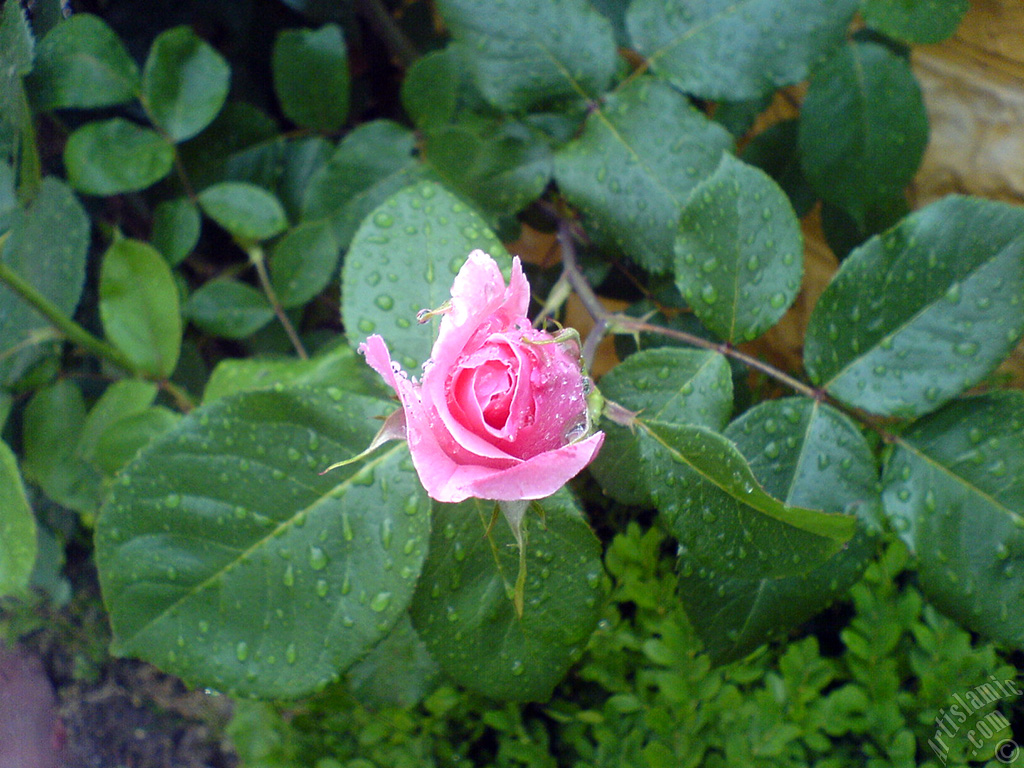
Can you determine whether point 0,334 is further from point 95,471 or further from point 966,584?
point 966,584

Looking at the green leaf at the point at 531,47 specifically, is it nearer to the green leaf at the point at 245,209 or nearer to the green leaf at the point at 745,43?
the green leaf at the point at 745,43

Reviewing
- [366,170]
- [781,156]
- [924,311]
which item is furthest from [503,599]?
[781,156]

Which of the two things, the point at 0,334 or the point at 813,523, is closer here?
the point at 813,523

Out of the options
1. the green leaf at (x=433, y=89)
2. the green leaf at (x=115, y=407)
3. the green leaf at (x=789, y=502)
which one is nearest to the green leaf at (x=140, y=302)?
the green leaf at (x=115, y=407)

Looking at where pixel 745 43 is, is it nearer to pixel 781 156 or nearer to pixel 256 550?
pixel 781 156

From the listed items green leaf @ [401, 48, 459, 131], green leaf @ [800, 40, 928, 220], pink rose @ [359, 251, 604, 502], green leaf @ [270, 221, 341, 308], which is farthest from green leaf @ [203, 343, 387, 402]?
green leaf @ [800, 40, 928, 220]

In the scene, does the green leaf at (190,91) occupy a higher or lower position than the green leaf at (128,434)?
higher

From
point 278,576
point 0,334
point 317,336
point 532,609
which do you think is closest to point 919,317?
point 532,609
